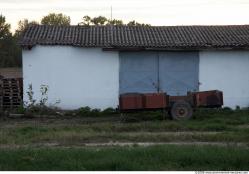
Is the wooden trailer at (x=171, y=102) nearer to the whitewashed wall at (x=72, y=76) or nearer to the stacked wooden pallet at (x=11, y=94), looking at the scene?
the whitewashed wall at (x=72, y=76)

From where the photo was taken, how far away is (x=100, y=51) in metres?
22.0

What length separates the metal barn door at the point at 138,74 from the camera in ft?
71.9

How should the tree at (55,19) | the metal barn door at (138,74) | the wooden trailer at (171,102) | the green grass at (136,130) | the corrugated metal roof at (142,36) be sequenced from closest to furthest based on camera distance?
the green grass at (136,130) < the wooden trailer at (171,102) < the corrugated metal roof at (142,36) < the metal barn door at (138,74) < the tree at (55,19)

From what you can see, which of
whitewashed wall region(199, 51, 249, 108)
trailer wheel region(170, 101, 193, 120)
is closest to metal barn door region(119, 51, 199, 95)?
whitewashed wall region(199, 51, 249, 108)

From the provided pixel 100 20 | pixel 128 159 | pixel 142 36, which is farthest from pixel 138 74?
pixel 100 20

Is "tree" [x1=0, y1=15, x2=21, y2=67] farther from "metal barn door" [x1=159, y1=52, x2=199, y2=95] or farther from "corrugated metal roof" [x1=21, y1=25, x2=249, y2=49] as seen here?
"metal barn door" [x1=159, y1=52, x2=199, y2=95]

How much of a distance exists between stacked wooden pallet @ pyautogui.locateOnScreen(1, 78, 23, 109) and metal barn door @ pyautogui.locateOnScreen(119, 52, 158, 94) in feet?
15.0

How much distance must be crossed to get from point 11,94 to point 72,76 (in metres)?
2.98

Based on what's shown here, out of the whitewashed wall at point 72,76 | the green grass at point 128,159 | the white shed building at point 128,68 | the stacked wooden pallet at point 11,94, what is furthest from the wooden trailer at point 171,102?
the stacked wooden pallet at point 11,94

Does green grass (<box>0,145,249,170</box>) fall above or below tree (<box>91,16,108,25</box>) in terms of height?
below

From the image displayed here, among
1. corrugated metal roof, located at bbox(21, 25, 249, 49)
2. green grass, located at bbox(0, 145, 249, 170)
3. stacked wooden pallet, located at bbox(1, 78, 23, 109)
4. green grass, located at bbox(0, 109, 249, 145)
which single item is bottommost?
green grass, located at bbox(0, 145, 249, 170)

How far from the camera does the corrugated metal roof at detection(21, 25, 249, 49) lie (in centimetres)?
2175

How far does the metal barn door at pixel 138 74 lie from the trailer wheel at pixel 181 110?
4.09 metres

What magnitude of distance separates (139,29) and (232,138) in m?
12.1
